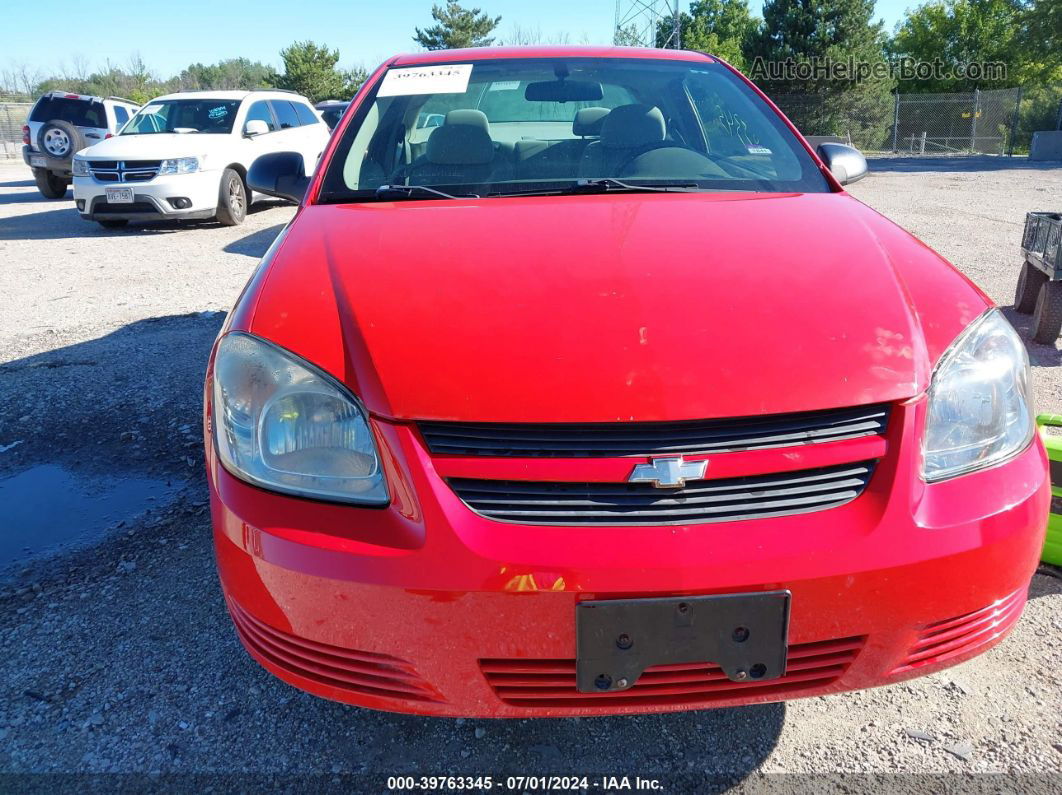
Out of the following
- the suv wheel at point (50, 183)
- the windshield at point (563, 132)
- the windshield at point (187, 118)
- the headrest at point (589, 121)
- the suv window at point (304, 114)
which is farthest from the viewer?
the suv wheel at point (50, 183)

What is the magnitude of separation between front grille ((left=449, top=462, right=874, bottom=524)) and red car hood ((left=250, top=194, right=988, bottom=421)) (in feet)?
0.40

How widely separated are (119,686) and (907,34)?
53.2m

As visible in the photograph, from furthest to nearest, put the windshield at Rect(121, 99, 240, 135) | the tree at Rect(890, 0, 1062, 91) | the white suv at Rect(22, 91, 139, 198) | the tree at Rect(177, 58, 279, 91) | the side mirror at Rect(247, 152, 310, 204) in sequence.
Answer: the tree at Rect(177, 58, 279, 91) → the tree at Rect(890, 0, 1062, 91) → the white suv at Rect(22, 91, 139, 198) → the windshield at Rect(121, 99, 240, 135) → the side mirror at Rect(247, 152, 310, 204)

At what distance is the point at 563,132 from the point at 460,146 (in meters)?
0.46

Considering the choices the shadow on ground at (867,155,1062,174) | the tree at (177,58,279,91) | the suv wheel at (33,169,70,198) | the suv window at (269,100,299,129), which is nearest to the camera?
the suv window at (269,100,299,129)

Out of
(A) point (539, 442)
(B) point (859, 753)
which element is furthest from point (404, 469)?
(B) point (859, 753)

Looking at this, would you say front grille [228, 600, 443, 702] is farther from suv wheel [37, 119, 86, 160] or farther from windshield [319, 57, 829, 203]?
suv wheel [37, 119, 86, 160]

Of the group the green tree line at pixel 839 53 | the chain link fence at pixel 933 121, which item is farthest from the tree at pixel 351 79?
the chain link fence at pixel 933 121

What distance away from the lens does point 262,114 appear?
34.5 ft

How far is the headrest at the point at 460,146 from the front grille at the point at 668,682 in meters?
1.63

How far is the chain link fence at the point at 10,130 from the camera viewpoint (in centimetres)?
2553

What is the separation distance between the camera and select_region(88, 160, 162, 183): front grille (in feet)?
29.2

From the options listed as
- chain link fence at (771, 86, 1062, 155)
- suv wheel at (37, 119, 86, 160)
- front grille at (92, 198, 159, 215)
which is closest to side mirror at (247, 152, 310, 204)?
front grille at (92, 198, 159, 215)

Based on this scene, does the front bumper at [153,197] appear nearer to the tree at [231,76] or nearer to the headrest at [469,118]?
the headrest at [469,118]
